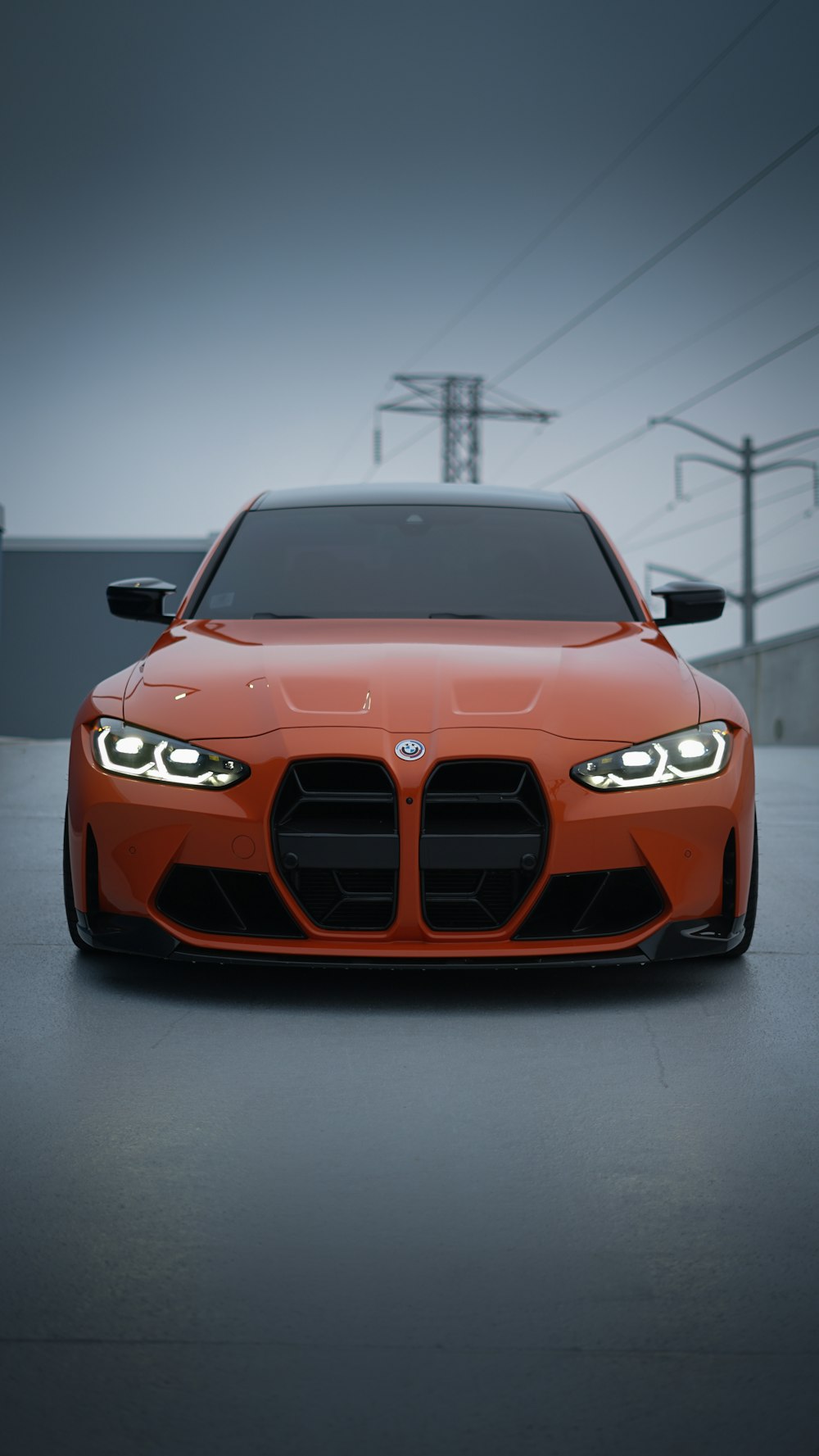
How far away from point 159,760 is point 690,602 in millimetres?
2239

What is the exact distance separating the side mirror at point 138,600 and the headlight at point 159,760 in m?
1.32

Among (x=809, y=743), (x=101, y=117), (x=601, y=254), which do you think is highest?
(x=101, y=117)

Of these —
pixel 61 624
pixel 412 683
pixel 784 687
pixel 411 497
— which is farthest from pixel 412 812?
pixel 61 624

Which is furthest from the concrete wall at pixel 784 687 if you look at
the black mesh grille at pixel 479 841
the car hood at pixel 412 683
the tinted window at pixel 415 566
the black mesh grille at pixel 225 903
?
the black mesh grille at pixel 225 903

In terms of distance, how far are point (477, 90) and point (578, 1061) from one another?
392ft

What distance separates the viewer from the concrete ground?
6.30 ft

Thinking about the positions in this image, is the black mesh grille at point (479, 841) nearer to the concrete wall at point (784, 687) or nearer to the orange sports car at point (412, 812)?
the orange sports car at point (412, 812)

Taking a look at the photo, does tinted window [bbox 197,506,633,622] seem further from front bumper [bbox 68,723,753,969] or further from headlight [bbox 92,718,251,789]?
front bumper [bbox 68,723,753,969]

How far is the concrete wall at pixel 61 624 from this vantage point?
2780 cm

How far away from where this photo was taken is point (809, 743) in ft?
84.3

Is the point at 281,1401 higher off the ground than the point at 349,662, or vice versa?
the point at 349,662

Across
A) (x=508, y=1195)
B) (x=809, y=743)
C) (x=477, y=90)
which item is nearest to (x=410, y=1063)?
(x=508, y=1195)

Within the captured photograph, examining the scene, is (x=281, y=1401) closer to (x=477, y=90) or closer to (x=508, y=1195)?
(x=508, y=1195)

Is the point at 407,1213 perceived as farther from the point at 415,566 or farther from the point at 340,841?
the point at 415,566
